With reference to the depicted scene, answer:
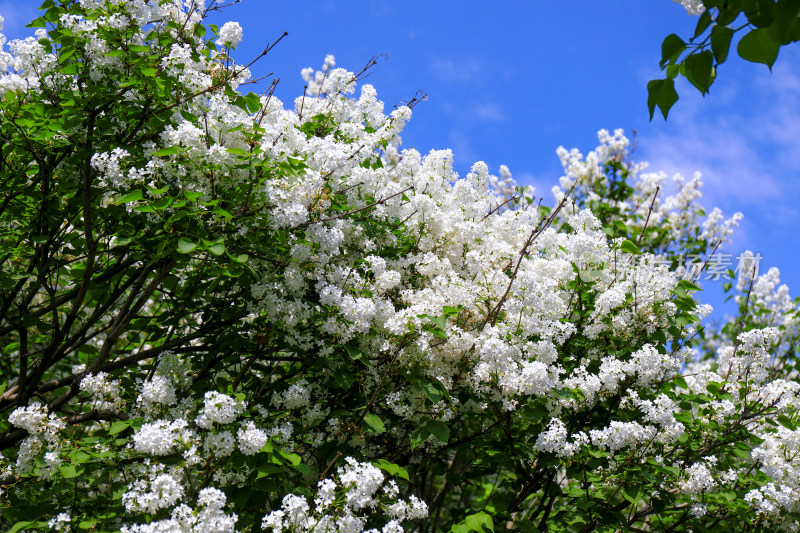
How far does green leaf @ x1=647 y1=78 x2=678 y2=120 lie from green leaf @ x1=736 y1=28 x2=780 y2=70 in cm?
21

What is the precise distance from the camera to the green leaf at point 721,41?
5.82ft

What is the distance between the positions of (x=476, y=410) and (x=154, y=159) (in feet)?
8.56

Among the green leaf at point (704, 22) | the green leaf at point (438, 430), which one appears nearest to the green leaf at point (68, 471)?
the green leaf at point (438, 430)

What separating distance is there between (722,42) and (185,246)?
262cm

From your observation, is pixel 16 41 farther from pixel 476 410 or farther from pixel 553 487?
pixel 553 487

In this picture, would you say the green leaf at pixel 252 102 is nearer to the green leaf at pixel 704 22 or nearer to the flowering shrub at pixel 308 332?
the flowering shrub at pixel 308 332

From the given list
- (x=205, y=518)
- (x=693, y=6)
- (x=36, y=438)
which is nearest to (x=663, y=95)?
(x=693, y=6)

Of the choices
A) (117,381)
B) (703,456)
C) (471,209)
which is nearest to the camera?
(117,381)

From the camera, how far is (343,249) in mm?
4730

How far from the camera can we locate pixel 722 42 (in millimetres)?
1784

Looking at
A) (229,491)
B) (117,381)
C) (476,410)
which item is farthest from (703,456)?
(117,381)

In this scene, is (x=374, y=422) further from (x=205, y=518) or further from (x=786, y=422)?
(x=786, y=422)

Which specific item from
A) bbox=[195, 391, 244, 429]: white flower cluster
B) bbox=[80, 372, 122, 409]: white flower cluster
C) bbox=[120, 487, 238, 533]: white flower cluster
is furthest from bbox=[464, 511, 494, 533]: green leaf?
bbox=[80, 372, 122, 409]: white flower cluster

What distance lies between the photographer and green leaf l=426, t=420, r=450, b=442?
3.87m
